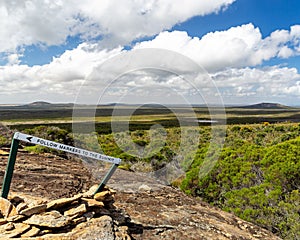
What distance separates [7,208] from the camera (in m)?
3.95

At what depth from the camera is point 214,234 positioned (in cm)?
523

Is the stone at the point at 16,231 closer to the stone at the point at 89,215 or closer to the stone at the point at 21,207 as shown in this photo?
the stone at the point at 21,207

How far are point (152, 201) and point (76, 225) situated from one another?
2631mm

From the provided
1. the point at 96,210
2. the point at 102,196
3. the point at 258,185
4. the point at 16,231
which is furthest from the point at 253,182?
the point at 16,231

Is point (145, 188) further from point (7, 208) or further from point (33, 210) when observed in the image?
point (7, 208)

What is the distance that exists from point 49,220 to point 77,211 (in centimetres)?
44

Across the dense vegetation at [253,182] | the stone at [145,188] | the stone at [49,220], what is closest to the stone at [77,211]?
the stone at [49,220]

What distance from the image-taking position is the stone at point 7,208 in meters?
3.91

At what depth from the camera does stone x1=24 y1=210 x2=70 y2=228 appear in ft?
12.3

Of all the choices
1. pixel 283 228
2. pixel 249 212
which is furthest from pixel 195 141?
pixel 283 228

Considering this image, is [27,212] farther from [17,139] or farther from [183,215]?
[183,215]

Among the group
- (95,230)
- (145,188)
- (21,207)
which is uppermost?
(21,207)

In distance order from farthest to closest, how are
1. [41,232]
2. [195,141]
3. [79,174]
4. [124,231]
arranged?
1. [195,141]
2. [79,174]
3. [124,231]
4. [41,232]

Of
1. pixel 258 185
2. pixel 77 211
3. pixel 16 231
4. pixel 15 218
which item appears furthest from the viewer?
pixel 258 185
